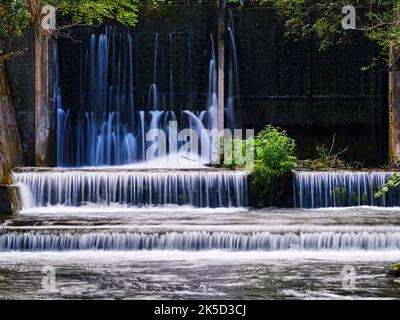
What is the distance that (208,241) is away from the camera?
1272 cm

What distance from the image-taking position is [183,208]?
17.3 metres

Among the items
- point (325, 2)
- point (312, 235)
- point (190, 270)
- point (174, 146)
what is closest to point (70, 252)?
point (190, 270)

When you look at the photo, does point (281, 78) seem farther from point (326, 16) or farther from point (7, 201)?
point (7, 201)

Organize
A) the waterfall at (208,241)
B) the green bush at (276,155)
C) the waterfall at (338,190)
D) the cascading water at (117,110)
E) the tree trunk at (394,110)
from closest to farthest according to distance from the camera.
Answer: the waterfall at (208,241), the waterfall at (338,190), the green bush at (276,155), the tree trunk at (394,110), the cascading water at (117,110)

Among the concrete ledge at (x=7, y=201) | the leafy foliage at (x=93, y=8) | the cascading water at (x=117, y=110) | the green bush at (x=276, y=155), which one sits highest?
the leafy foliage at (x=93, y=8)

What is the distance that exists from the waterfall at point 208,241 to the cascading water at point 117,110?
9515mm

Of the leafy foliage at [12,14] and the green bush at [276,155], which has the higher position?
the leafy foliage at [12,14]

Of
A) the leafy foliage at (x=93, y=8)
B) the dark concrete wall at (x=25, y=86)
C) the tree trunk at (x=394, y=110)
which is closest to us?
the dark concrete wall at (x=25, y=86)

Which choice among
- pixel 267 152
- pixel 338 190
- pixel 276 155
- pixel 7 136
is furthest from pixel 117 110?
pixel 338 190

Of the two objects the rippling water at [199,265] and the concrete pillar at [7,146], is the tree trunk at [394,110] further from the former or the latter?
the concrete pillar at [7,146]

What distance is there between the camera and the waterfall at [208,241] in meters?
12.7

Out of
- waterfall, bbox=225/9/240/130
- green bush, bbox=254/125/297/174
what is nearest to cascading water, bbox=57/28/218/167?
waterfall, bbox=225/9/240/130

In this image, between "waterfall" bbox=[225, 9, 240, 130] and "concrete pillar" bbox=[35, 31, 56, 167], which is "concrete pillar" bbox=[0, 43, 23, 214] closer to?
"concrete pillar" bbox=[35, 31, 56, 167]

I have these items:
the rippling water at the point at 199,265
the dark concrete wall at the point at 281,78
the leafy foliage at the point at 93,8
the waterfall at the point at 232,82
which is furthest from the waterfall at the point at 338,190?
the leafy foliage at the point at 93,8
